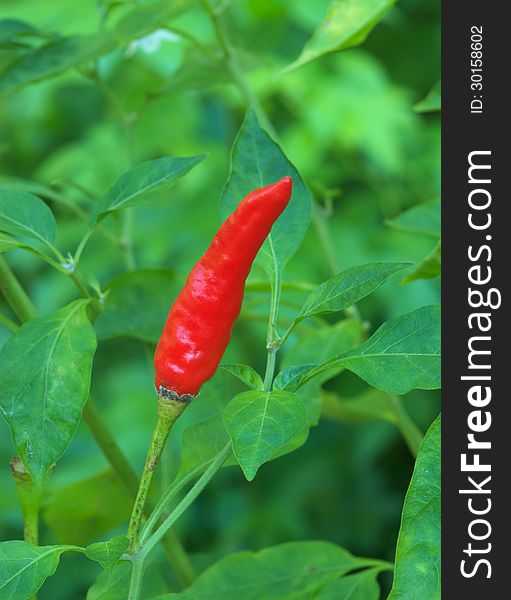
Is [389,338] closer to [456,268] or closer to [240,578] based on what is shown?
[456,268]

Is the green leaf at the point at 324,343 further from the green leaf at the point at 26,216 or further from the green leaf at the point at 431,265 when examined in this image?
the green leaf at the point at 26,216

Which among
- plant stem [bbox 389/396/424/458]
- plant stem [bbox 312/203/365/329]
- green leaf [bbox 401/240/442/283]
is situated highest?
plant stem [bbox 312/203/365/329]

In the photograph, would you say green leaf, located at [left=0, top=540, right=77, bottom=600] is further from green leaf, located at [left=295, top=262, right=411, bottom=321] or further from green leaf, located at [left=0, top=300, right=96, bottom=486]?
green leaf, located at [left=295, top=262, right=411, bottom=321]

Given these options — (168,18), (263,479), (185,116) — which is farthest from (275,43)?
(168,18)

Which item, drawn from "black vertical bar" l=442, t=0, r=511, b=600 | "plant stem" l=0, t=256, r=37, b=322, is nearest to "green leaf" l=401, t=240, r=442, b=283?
"black vertical bar" l=442, t=0, r=511, b=600

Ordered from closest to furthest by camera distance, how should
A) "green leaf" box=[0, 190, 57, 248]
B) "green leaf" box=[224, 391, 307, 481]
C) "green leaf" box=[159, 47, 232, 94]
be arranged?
"green leaf" box=[224, 391, 307, 481], "green leaf" box=[0, 190, 57, 248], "green leaf" box=[159, 47, 232, 94]

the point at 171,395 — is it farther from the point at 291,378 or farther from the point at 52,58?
the point at 52,58
